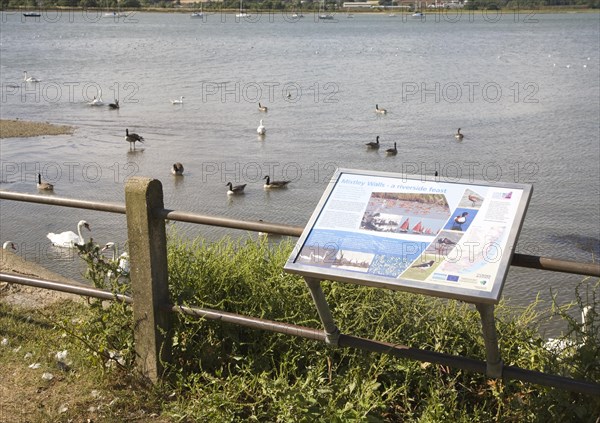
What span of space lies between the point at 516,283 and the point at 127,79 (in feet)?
96.3

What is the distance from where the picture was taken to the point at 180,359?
4.94 meters

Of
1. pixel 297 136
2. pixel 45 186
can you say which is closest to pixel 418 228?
pixel 45 186

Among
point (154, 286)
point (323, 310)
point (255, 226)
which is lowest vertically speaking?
point (154, 286)

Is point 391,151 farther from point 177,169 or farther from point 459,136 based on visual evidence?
point 177,169

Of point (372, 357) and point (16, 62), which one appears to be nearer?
point (372, 357)

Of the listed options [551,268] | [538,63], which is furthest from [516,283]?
[538,63]

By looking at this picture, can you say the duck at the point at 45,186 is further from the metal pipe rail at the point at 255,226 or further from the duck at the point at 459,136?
the metal pipe rail at the point at 255,226

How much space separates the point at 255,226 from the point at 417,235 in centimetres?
96

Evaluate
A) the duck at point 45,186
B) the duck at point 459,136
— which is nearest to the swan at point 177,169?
the duck at point 45,186

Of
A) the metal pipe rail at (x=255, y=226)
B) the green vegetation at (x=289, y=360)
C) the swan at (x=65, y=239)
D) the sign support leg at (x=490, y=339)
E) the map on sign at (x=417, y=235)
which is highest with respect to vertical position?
the map on sign at (x=417, y=235)

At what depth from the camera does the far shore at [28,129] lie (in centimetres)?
2169

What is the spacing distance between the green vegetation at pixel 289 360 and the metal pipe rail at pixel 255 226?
15.3 inches

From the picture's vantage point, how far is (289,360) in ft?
15.8

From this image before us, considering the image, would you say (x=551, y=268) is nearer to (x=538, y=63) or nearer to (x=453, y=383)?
(x=453, y=383)
